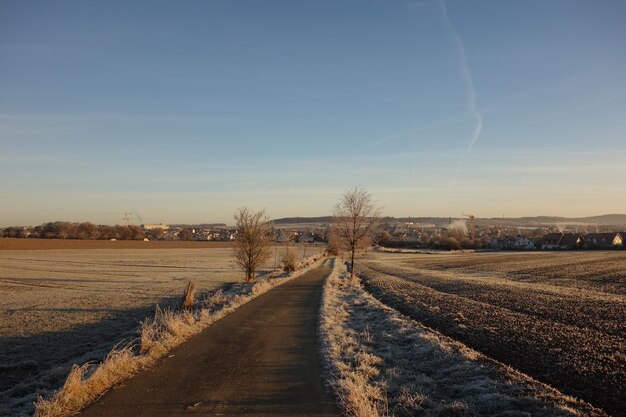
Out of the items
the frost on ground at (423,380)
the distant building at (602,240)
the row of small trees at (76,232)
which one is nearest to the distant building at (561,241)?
the distant building at (602,240)

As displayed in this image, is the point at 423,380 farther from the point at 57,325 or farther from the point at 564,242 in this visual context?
the point at 564,242

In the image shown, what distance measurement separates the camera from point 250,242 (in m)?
36.2

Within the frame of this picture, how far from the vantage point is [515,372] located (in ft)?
30.0

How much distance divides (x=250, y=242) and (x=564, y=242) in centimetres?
11047

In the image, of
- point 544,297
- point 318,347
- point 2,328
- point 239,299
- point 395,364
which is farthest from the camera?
point 544,297

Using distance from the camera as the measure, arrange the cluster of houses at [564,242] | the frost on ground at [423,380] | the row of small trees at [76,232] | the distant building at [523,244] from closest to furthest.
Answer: the frost on ground at [423,380], the cluster of houses at [564,242], the distant building at [523,244], the row of small trees at [76,232]

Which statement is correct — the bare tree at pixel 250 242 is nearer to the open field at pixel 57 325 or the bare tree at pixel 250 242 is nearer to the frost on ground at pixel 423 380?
the open field at pixel 57 325

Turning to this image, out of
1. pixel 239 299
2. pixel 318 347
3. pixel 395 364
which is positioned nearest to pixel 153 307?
pixel 239 299

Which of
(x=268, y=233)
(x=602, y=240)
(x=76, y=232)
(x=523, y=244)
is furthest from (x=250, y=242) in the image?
(x=76, y=232)

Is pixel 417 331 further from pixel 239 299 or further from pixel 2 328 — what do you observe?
pixel 2 328

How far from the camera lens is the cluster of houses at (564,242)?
116m

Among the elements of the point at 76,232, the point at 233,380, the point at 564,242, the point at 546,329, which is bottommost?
the point at 564,242

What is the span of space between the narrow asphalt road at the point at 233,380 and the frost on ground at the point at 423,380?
1.70 feet

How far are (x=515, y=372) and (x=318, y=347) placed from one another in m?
4.48
